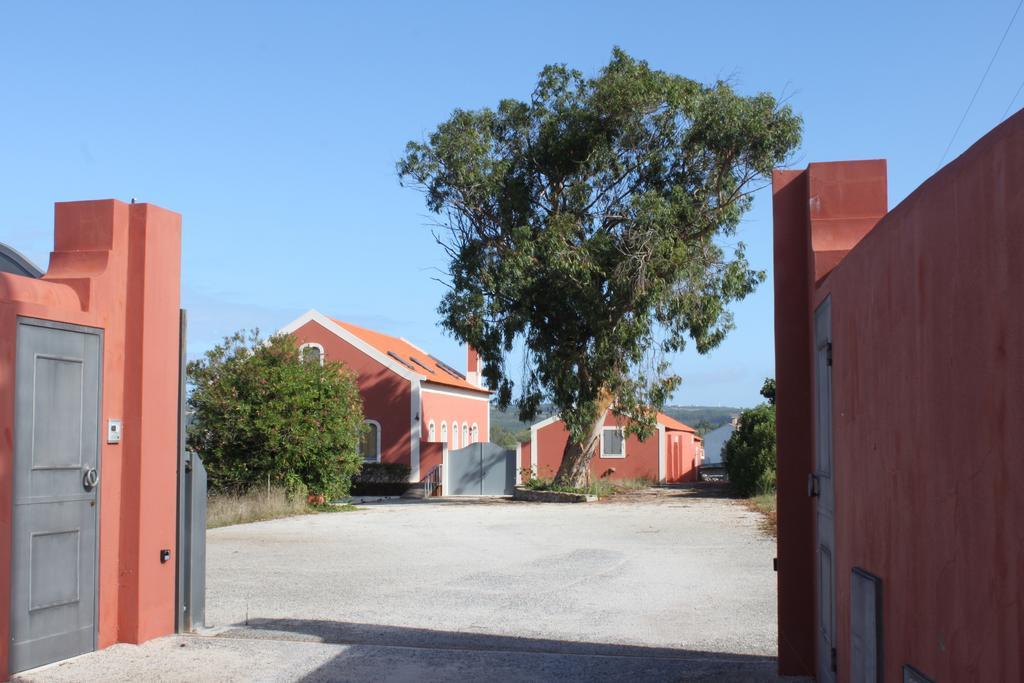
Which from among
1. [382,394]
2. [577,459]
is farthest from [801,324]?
[382,394]

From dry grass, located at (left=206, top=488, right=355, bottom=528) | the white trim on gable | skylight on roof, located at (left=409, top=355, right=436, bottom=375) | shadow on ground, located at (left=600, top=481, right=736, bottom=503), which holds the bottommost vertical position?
shadow on ground, located at (left=600, top=481, right=736, bottom=503)

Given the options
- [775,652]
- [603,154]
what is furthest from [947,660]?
[603,154]

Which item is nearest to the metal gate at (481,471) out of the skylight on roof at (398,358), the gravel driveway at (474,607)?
the skylight on roof at (398,358)

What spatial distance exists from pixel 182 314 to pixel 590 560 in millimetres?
8943

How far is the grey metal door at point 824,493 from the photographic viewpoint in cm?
630

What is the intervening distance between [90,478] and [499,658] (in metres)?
3.29

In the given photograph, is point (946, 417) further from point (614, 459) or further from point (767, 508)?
point (614, 459)

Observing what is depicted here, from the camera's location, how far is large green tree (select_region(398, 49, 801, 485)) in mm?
30016

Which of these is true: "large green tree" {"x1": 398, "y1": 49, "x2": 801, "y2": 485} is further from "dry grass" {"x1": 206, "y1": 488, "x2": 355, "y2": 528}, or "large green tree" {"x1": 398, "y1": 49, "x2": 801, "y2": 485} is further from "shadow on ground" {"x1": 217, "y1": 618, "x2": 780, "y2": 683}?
"shadow on ground" {"x1": 217, "y1": 618, "x2": 780, "y2": 683}

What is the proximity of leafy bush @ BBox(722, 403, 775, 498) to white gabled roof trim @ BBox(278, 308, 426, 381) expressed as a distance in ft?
40.4

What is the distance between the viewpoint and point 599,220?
1225 inches

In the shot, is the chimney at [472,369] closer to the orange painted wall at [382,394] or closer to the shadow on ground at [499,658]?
the orange painted wall at [382,394]

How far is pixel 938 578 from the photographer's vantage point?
382 centimetres

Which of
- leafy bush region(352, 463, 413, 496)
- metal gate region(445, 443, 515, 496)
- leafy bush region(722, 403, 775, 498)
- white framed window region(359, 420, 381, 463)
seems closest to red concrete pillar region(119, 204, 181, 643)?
leafy bush region(722, 403, 775, 498)
